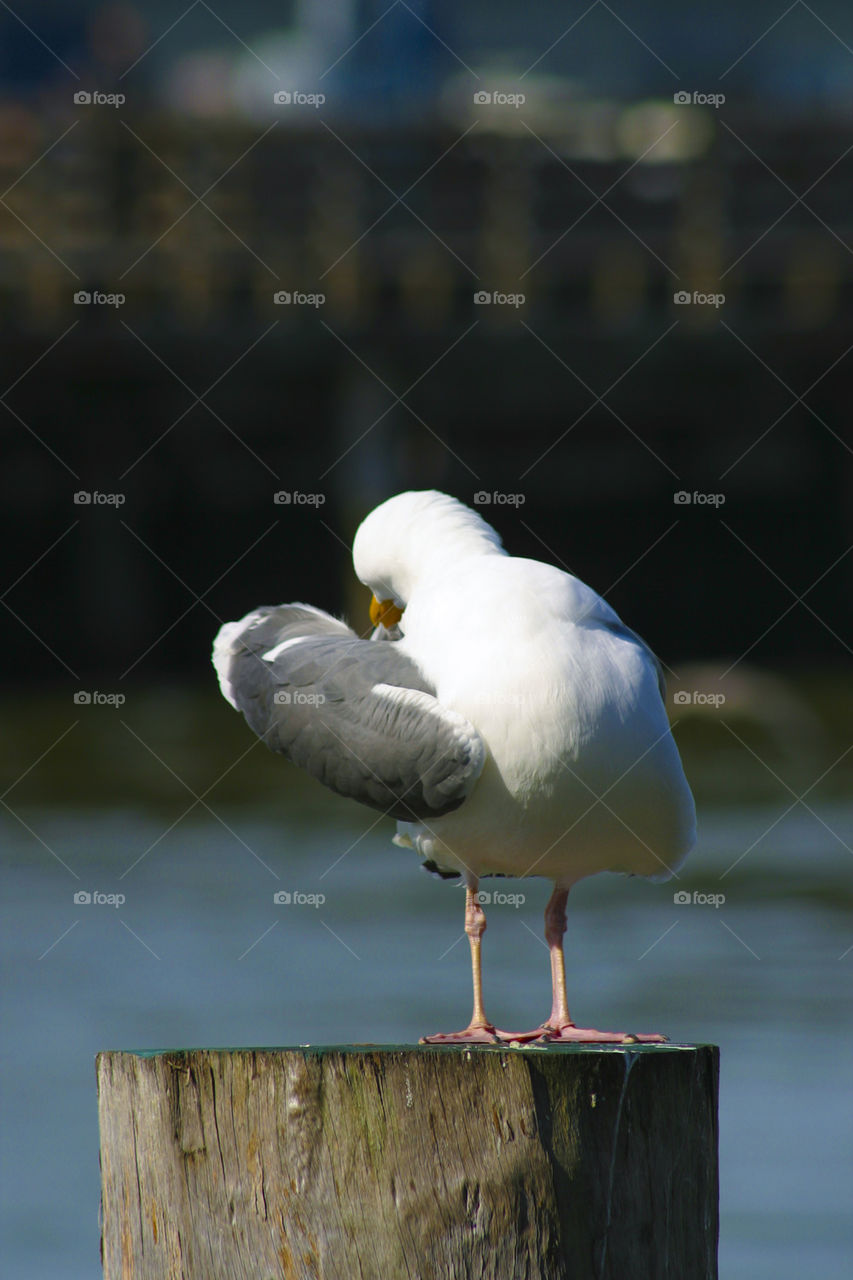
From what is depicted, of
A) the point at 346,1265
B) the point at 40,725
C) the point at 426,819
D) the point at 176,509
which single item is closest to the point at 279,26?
the point at 176,509

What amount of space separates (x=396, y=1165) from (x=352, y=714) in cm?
162

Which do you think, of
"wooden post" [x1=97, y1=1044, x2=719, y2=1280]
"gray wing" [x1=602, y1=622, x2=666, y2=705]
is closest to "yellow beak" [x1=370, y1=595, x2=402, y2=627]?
"gray wing" [x1=602, y1=622, x2=666, y2=705]

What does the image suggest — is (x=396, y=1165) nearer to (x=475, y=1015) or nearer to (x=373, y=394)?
(x=475, y=1015)

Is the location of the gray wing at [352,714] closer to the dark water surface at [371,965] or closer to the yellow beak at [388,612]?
the yellow beak at [388,612]

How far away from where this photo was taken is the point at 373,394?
19.7 meters

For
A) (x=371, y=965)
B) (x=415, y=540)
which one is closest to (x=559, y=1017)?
(x=415, y=540)

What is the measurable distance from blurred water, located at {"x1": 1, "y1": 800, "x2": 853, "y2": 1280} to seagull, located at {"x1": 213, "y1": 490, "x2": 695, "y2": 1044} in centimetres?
275

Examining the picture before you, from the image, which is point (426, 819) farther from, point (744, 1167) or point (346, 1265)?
Result: point (744, 1167)

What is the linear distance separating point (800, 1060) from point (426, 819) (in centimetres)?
431

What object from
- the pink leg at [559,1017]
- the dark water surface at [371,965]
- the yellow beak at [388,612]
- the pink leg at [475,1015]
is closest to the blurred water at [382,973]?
the dark water surface at [371,965]

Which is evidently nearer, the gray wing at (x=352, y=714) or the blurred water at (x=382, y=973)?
the gray wing at (x=352, y=714)

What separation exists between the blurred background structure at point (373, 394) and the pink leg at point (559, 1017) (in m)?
6.39

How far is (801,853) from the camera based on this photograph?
12781 millimetres

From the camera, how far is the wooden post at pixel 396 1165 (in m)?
3.13
